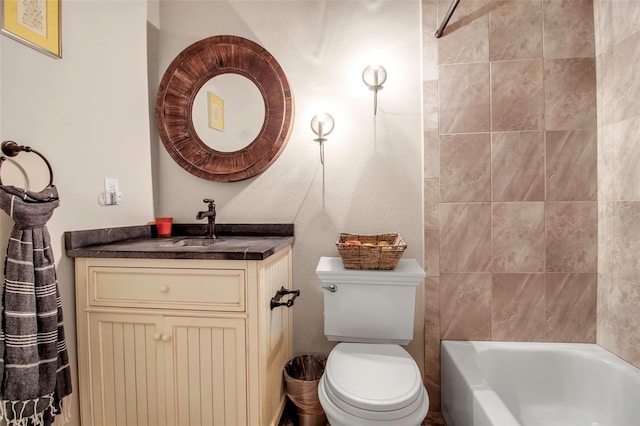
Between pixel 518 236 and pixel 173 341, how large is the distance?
1779 millimetres

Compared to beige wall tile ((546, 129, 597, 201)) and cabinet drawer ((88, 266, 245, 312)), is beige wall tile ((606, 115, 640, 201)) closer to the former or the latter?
beige wall tile ((546, 129, 597, 201))

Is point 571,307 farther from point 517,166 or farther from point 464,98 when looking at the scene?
point 464,98

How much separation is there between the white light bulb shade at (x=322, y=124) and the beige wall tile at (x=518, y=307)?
1.22m

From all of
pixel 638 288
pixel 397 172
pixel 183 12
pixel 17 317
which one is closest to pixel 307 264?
pixel 397 172

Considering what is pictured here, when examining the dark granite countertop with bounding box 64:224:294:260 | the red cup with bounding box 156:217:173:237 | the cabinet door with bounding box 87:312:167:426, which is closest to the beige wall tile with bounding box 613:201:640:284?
the dark granite countertop with bounding box 64:224:294:260

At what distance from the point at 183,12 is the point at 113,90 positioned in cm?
71

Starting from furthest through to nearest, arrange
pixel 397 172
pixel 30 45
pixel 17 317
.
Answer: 1. pixel 397 172
2. pixel 30 45
3. pixel 17 317

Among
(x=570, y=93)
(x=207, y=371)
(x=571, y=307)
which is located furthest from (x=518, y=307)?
(x=207, y=371)

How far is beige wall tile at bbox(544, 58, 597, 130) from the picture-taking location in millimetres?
1668

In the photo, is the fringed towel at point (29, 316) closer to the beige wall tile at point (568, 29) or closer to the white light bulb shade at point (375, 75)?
the white light bulb shade at point (375, 75)

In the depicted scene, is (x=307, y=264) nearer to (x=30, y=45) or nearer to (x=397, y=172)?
(x=397, y=172)

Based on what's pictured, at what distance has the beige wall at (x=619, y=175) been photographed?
1429mm

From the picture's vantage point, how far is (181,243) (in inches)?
66.5

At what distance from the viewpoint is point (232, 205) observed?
6.43ft
